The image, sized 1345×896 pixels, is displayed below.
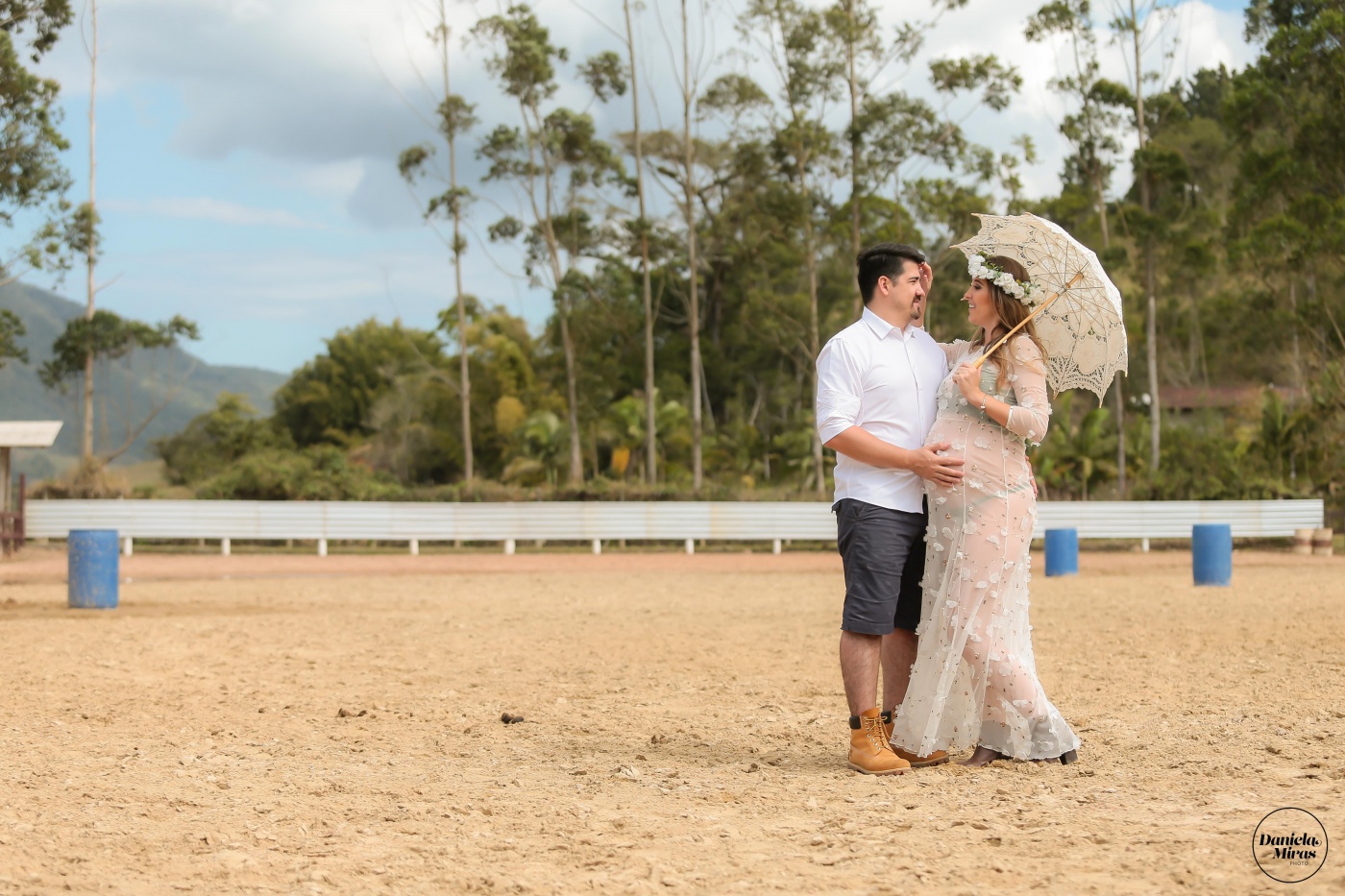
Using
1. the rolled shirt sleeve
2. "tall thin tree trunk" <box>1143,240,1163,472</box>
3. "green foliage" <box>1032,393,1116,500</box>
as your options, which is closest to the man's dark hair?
the rolled shirt sleeve

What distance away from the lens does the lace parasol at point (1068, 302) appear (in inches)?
183

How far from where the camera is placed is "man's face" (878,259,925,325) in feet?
15.4

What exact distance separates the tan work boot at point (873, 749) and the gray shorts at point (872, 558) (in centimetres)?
33

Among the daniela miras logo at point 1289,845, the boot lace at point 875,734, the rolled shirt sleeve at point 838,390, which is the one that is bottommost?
the daniela miras logo at point 1289,845

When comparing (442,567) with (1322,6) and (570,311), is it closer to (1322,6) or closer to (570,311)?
(570,311)

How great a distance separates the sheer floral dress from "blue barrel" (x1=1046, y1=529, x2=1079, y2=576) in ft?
40.5

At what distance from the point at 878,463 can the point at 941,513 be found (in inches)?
12.4

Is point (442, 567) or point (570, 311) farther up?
point (570, 311)

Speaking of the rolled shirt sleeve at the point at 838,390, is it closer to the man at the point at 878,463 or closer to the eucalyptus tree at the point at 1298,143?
the man at the point at 878,463

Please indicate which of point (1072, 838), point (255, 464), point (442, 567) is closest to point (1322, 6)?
point (442, 567)

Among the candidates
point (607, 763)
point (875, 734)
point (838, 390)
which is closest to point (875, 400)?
point (838, 390)

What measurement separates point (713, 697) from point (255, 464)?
73.5 ft

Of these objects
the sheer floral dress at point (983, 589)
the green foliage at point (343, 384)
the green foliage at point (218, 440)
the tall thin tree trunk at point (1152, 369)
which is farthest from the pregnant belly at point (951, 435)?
the green foliage at point (343, 384)

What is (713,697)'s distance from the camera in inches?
273
